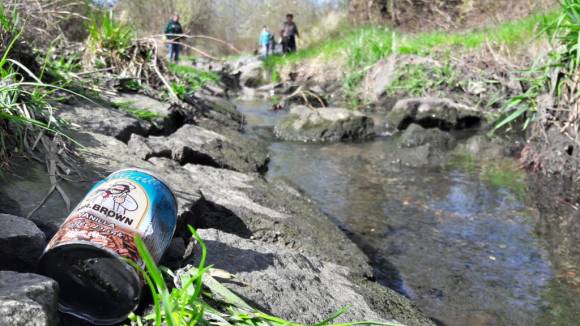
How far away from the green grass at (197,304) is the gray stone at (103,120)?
208 centimetres

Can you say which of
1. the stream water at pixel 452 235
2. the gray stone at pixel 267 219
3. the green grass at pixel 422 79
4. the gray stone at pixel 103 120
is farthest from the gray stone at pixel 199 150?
the green grass at pixel 422 79

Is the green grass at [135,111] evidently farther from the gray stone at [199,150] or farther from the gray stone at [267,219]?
the gray stone at [267,219]

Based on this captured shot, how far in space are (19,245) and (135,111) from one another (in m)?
3.12

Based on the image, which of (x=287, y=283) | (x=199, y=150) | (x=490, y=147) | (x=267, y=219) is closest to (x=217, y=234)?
(x=287, y=283)

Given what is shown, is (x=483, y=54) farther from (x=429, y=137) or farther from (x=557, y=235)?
(x=557, y=235)

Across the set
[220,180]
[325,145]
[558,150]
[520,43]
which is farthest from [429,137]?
[220,180]

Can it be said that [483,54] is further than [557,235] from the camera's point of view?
Yes

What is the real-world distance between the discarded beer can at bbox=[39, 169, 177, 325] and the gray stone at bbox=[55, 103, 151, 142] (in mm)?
1946

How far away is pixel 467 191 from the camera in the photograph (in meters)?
4.79

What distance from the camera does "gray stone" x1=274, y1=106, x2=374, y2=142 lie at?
7359 millimetres

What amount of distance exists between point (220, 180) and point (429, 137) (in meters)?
3.87

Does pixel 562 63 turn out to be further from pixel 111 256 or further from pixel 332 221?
pixel 111 256

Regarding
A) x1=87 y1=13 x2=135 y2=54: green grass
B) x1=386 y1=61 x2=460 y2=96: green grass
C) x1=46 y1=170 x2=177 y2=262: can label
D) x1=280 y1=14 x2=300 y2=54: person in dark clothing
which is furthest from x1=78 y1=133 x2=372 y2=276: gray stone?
x1=280 y1=14 x2=300 y2=54: person in dark clothing

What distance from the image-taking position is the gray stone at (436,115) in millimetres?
7715
